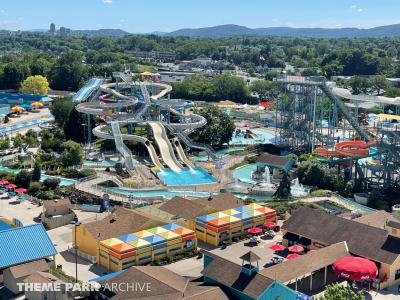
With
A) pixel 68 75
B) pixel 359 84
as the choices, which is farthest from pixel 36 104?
pixel 359 84

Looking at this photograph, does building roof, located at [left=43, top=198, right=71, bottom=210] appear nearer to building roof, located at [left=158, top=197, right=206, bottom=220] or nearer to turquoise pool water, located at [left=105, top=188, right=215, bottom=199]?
building roof, located at [left=158, top=197, right=206, bottom=220]

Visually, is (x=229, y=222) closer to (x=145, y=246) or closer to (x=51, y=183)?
(x=145, y=246)

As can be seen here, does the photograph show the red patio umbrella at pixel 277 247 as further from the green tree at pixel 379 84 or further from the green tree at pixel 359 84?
the green tree at pixel 379 84

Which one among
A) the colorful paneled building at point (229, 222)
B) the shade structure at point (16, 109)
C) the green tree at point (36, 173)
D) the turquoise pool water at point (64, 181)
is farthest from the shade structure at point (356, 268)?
the shade structure at point (16, 109)

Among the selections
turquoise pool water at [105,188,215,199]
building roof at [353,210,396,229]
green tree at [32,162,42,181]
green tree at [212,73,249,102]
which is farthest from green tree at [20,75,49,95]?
building roof at [353,210,396,229]

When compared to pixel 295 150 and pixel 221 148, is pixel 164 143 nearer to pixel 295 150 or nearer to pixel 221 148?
pixel 221 148

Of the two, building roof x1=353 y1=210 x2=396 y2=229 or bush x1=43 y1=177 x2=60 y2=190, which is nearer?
building roof x1=353 y1=210 x2=396 y2=229
